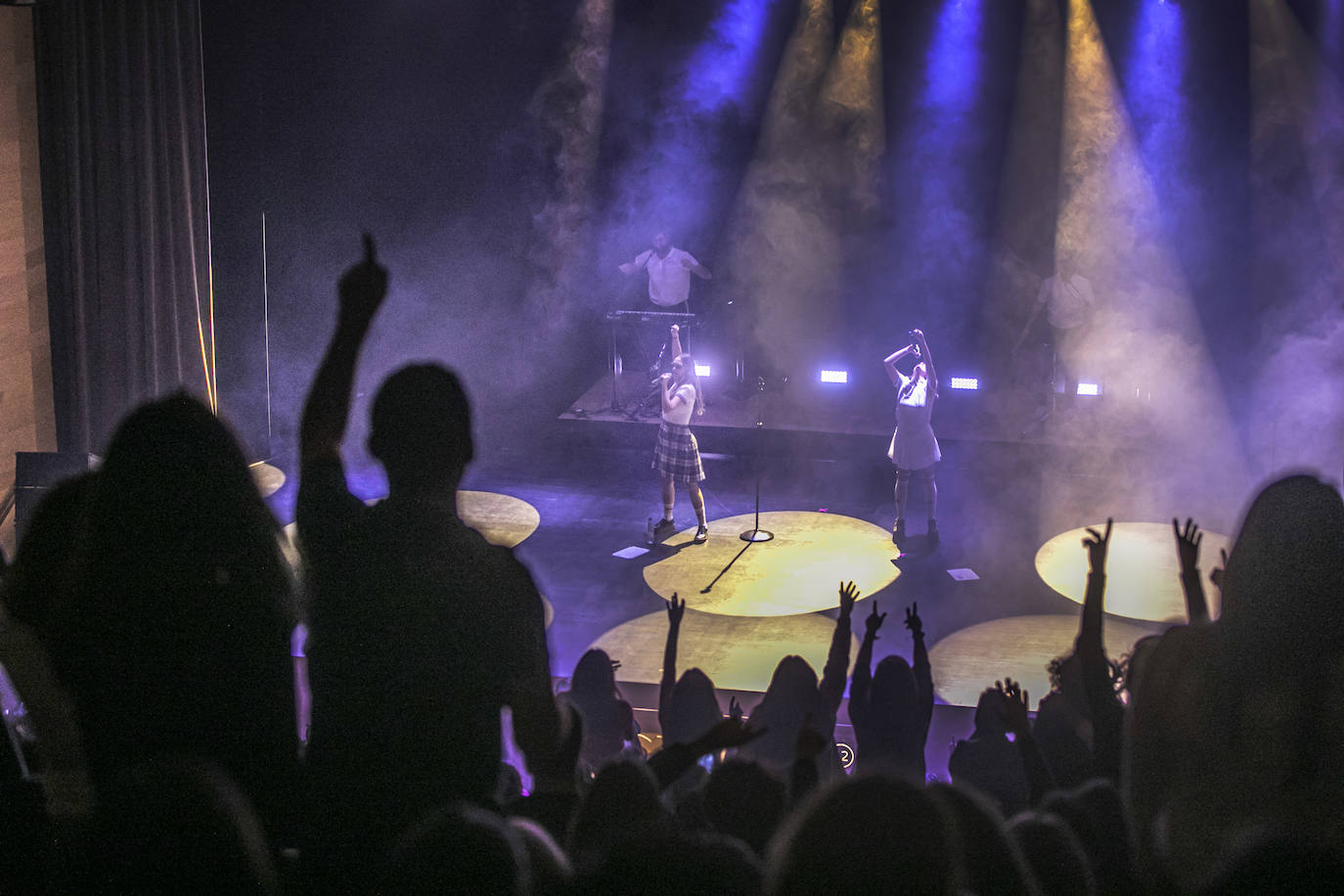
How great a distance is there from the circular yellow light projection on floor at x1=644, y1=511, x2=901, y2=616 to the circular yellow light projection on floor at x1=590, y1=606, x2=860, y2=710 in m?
0.18

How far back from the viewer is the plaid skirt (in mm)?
6883

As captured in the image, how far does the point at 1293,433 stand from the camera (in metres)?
8.29

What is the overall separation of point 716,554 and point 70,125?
4541 mm

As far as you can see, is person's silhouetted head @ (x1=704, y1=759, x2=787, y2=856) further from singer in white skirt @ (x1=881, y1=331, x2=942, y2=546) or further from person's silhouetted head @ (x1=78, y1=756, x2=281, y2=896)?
singer in white skirt @ (x1=881, y1=331, x2=942, y2=546)

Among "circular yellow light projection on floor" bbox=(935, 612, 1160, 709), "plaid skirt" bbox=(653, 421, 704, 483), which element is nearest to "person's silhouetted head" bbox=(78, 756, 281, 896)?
"circular yellow light projection on floor" bbox=(935, 612, 1160, 709)

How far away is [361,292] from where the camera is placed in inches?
66.1

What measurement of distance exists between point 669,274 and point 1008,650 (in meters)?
5.59

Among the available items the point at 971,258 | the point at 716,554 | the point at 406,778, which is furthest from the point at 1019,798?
the point at 971,258

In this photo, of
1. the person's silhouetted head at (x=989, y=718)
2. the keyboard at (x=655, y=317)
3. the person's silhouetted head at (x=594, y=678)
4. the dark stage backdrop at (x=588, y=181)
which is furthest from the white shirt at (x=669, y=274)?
the person's silhouetted head at (x=989, y=718)

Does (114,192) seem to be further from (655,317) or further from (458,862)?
(458,862)

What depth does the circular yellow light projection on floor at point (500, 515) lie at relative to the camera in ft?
23.3

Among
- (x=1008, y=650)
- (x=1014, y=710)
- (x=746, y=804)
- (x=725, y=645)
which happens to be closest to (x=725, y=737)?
(x=746, y=804)

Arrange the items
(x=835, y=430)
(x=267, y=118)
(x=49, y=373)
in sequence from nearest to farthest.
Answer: (x=49, y=373) < (x=267, y=118) < (x=835, y=430)

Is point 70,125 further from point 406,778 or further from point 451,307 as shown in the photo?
point 406,778
